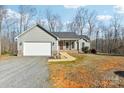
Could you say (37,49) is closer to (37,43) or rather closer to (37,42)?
(37,43)

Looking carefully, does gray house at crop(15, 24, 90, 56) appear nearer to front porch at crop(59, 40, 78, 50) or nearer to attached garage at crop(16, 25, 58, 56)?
attached garage at crop(16, 25, 58, 56)

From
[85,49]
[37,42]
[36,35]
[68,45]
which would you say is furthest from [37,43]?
[85,49]

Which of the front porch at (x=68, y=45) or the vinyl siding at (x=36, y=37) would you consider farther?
the front porch at (x=68, y=45)

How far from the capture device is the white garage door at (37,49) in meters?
32.0

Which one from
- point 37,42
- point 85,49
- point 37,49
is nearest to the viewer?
point 37,49

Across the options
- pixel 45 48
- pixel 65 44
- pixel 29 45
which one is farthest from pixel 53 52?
pixel 65 44

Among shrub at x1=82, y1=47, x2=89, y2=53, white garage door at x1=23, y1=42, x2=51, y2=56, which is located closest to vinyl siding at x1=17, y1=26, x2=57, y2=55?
white garage door at x1=23, y1=42, x2=51, y2=56

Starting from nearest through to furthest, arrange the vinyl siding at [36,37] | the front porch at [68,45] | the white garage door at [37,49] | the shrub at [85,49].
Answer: the white garage door at [37,49] < the vinyl siding at [36,37] < the shrub at [85,49] < the front porch at [68,45]

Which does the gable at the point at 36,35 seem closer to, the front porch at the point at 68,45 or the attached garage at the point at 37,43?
the attached garage at the point at 37,43

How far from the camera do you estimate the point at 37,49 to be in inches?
1260

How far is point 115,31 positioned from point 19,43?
30293mm

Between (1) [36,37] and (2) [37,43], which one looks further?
(1) [36,37]

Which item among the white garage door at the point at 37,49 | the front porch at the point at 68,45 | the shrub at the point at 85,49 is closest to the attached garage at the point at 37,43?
the white garage door at the point at 37,49

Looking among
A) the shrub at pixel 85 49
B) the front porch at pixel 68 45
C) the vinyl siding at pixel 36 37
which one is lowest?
the shrub at pixel 85 49
